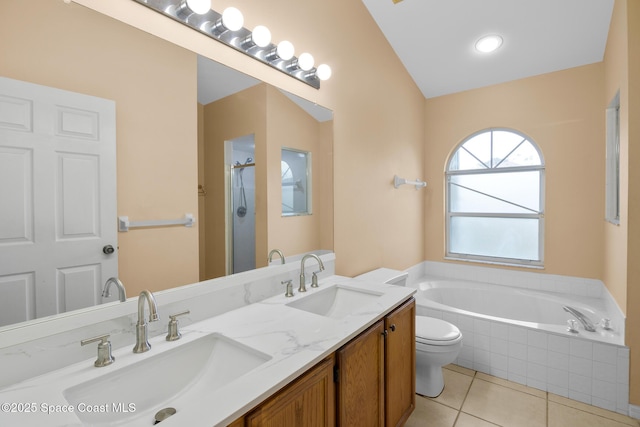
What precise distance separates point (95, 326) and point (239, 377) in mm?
503

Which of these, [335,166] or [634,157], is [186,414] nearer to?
[335,166]

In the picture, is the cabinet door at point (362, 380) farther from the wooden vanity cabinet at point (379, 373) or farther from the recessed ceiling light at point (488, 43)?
the recessed ceiling light at point (488, 43)

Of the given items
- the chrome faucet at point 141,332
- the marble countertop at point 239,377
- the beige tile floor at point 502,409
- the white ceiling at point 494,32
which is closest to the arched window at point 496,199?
the white ceiling at point 494,32

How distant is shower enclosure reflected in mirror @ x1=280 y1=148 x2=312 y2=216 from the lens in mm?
1816

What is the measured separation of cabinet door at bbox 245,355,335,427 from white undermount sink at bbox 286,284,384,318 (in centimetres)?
57

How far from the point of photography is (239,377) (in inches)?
36.1

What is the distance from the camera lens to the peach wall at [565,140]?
9.04 ft

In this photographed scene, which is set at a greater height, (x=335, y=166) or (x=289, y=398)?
(x=335, y=166)

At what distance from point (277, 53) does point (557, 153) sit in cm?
275

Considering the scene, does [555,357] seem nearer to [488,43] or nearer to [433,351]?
[433,351]

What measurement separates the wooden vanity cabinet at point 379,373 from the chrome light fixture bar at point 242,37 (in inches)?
57.1

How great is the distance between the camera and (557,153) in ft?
9.60

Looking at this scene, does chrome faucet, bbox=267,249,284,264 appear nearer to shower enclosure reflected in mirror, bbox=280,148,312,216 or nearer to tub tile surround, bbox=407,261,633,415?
shower enclosure reflected in mirror, bbox=280,148,312,216

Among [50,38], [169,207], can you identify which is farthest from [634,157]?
[50,38]
